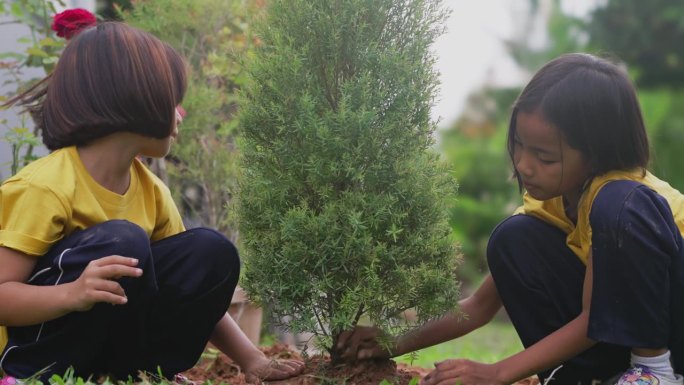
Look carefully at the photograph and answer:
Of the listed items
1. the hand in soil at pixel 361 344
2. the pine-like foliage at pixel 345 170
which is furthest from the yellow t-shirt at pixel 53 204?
the hand in soil at pixel 361 344

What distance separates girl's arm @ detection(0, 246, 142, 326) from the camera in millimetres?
2375

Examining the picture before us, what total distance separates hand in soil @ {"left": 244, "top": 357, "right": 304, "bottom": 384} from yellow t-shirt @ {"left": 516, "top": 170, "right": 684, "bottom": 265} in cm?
102

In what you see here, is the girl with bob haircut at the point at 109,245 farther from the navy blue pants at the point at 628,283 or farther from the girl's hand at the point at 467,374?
the navy blue pants at the point at 628,283

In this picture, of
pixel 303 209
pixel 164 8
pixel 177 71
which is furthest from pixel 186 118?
pixel 303 209

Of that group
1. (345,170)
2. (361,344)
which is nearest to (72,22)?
(345,170)

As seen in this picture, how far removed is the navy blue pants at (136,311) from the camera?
253cm

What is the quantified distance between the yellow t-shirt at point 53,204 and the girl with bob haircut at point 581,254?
0.87m

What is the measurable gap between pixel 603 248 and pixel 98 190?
1577 mm

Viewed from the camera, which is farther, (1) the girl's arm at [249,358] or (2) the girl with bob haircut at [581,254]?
(1) the girl's arm at [249,358]

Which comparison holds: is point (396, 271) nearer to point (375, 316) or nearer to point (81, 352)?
point (375, 316)

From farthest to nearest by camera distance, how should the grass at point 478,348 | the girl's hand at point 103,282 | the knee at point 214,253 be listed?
the grass at point 478,348, the knee at point 214,253, the girl's hand at point 103,282

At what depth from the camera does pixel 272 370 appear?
9.45 feet

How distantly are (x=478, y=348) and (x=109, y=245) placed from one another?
4465 millimetres

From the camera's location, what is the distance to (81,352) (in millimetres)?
2635
